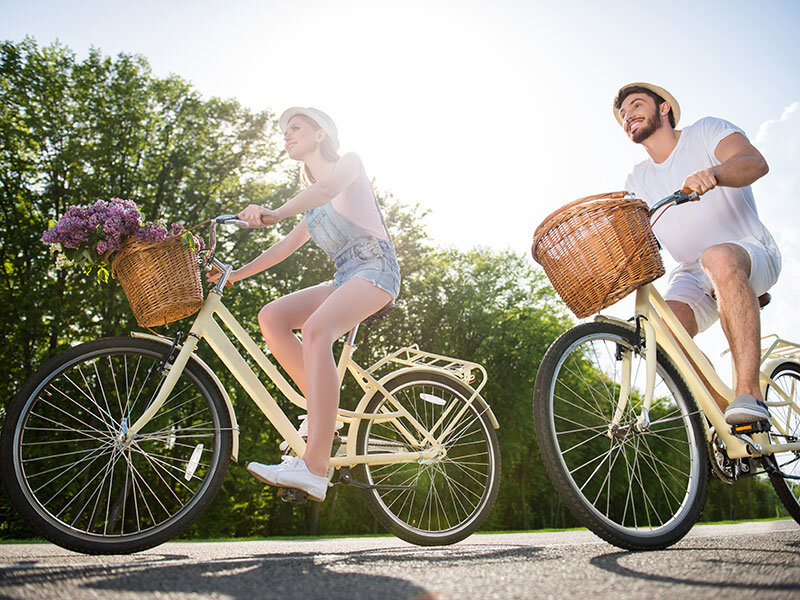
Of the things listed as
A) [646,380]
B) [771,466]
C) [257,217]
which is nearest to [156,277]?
[257,217]

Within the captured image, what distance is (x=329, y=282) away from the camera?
362 cm

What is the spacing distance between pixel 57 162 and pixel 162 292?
16.0m

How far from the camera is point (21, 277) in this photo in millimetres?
16047

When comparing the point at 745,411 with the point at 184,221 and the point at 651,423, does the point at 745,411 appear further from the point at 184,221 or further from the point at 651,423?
the point at 184,221

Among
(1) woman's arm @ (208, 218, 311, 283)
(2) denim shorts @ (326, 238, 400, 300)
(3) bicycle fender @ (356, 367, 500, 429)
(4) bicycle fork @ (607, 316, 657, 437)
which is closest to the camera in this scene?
(4) bicycle fork @ (607, 316, 657, 437)

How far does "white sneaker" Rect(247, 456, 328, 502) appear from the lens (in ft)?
9.55

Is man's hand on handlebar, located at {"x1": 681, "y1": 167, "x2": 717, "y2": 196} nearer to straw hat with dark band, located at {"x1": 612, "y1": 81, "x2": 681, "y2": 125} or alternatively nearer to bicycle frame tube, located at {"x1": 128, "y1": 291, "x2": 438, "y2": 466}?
straw hat with dark band, located at {"x1": 612, "y1": 81, "x2": 681, "y2": 125}

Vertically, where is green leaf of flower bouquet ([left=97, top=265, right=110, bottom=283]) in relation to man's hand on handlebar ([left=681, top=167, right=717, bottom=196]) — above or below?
below

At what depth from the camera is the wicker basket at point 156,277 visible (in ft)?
10.0

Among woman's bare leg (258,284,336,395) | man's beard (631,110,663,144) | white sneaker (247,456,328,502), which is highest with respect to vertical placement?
man's beard (631,110,663,144)

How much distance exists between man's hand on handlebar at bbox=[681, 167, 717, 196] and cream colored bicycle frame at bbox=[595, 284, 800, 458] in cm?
51

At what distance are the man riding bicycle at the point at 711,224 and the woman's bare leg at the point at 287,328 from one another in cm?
206

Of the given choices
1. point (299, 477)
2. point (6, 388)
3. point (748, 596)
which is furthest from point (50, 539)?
point (6, 388)

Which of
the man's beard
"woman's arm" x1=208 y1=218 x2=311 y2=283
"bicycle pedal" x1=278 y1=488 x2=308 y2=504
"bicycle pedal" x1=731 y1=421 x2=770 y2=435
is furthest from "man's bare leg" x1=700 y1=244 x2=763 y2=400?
"woman's arm" x1=208 y1=218 x2=311 y2=283
